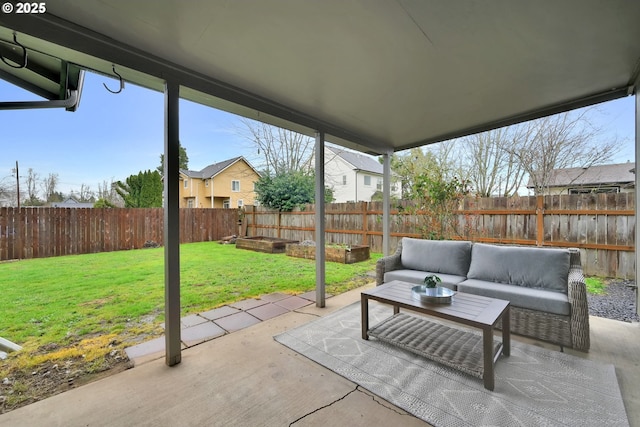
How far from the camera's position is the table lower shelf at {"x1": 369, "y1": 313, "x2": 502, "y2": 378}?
2.07m

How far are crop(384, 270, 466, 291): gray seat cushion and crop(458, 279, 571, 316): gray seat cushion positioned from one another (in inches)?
4.8

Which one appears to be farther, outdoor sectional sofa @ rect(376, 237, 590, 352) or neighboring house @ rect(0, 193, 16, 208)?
neighboring house @ rect(0, 193, 16, 208)

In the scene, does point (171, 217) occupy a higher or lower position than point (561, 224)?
higher

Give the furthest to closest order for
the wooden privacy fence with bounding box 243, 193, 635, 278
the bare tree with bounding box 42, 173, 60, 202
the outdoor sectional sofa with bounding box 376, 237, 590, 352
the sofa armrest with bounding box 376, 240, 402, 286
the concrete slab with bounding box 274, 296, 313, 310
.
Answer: the bare tree with bounding box 42, 173, 60, 202
the wooden privacy fence with bounding box 243, 193, 635, 278
the sofa armrest with bounding box 376, 240, 402, 286
the concrete slab with bounding box 274, 296, 313, 310
the outdoor sectional sofa with bounding box 376, 237, 590, 352

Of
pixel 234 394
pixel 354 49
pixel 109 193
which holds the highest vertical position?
pixel 354 49

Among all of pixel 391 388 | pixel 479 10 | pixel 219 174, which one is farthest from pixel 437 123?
pixel 219 174

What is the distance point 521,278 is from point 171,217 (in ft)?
11.4

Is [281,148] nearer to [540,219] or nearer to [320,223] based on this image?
[320,223]

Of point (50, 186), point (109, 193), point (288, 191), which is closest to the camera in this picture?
point (50, 186)

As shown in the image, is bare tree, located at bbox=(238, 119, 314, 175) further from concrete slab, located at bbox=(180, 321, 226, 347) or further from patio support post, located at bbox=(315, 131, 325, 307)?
concrete slab, located at bbox=(180, 321, 226, 347)

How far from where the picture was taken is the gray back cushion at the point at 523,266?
2.68m

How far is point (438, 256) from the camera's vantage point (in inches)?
139

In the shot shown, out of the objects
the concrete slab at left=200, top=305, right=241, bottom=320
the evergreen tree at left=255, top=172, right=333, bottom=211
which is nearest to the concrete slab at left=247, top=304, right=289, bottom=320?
the concrete slab at left=200, top=305, right=241, bottom=320

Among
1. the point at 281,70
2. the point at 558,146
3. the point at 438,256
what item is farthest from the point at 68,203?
the point at 558,146
